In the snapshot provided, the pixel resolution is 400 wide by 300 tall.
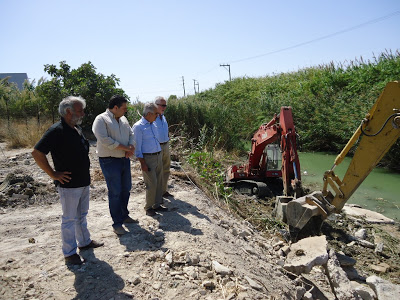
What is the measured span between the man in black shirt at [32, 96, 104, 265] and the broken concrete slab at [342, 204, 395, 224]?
6166 millimetres

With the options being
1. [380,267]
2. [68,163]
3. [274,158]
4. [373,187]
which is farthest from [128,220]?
[373,187]

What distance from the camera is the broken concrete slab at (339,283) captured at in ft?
13.0

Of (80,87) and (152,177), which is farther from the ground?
(80,87)

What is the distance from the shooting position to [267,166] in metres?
8.85

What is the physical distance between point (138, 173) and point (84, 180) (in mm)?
3844

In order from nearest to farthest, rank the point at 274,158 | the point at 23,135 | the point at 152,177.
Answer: the point at 152,177 < the point at 274,158 < the point at 23,135

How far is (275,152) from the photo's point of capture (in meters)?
8.77

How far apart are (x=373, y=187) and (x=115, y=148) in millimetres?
8827

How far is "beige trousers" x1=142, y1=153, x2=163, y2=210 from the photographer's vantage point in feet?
16.0

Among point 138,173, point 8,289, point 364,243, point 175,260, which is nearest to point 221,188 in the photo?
point 138,173

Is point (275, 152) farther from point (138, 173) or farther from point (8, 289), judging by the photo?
point (8, 289)

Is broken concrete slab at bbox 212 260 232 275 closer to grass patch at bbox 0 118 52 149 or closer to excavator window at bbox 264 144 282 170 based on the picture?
excavator window at bbox 264 144 282 170

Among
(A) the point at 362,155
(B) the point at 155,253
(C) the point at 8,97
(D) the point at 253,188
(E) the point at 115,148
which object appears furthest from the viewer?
(C) the point at 8,97

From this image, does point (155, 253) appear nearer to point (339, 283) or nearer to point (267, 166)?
point (339, 283)
